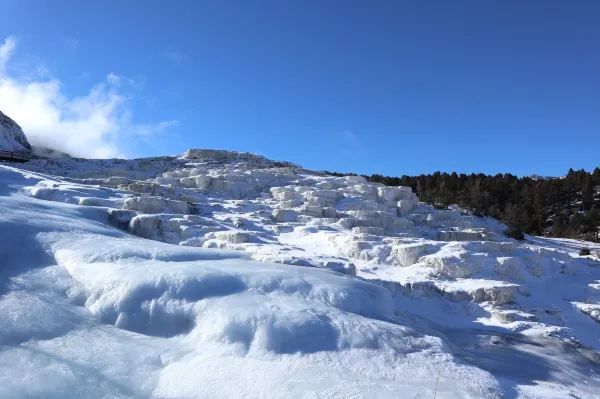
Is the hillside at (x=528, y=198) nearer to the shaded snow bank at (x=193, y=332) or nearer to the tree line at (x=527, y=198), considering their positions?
the tree line at (x=527, y=198)

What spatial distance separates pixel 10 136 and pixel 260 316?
170 feet

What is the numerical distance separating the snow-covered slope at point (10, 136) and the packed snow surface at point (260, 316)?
1249 inches

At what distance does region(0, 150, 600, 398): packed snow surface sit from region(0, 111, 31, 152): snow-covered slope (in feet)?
104

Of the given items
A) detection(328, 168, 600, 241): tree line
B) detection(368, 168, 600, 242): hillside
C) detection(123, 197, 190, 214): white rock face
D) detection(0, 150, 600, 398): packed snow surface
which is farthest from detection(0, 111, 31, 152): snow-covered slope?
detection(368, 168, 600, 242): hillside

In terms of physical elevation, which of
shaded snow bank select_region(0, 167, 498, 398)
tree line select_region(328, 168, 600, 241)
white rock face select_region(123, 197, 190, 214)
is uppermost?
tree line select_region(328, 168, 600, 241)

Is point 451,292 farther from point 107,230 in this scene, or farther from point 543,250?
point 107,230

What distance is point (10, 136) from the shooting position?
1972 inches

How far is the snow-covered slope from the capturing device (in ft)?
149

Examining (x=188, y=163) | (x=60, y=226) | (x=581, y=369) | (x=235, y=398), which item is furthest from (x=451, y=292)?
(x=188, y=163)

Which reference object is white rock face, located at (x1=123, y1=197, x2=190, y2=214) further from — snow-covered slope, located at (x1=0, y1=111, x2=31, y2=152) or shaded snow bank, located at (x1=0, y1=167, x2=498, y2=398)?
snow-covered slope, located at (x1=0, y1=111, x2=31, y2=152)

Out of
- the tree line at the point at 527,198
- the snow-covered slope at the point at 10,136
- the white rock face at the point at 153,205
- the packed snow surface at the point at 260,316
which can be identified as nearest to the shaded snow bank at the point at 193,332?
the packed snow surface at the point at 260,316

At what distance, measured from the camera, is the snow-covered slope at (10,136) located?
4554 cm

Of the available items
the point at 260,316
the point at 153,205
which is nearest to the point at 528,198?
the point at 153,205

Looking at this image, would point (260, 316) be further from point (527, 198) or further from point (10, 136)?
point (10, 136)
